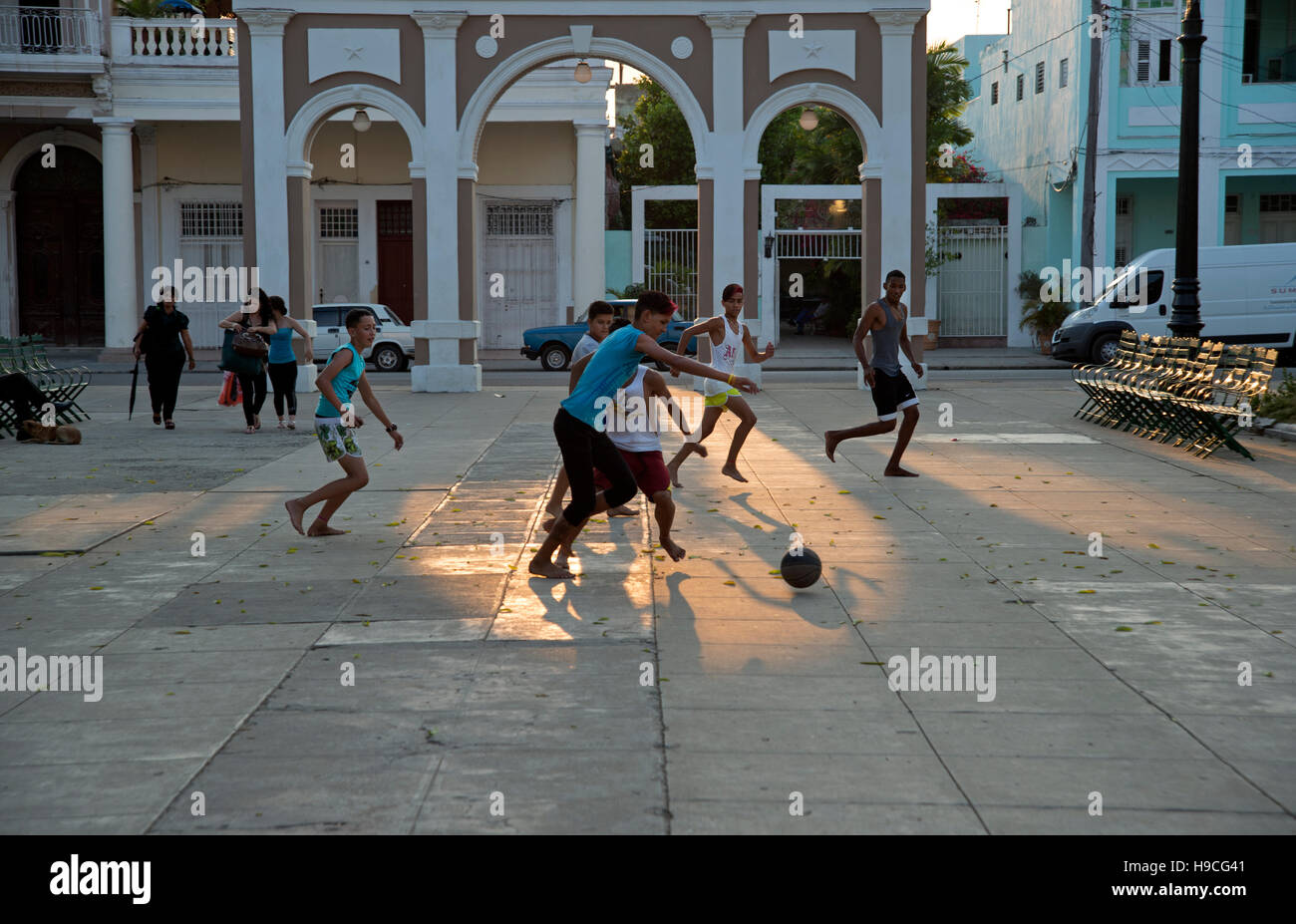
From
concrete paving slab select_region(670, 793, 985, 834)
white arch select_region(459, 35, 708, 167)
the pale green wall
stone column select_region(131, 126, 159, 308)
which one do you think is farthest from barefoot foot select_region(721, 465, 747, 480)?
stone column select_region(131, 126, 159, 308)

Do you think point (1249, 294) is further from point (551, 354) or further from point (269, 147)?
point (269, 147)

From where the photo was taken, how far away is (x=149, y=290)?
3194 cm

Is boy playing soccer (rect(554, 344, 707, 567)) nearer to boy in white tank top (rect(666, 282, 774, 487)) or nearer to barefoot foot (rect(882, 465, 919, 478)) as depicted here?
boy in white tank top (rect(666, 282, 774, 487))

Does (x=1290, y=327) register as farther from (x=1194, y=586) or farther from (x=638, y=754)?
(x=638, y=754)

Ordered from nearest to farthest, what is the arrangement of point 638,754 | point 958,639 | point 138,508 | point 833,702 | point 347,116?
1. point 638,754
2. point 833,702
3. point 958,639
4. point 138,508
5. point 347,116

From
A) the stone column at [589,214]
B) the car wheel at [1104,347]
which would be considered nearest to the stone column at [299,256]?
the stone column at [589,214]

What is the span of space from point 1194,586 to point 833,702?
317 cm

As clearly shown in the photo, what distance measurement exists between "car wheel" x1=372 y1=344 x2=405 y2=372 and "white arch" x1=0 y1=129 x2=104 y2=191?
30.2ft

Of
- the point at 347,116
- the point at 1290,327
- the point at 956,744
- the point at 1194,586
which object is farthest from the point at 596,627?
the point at 347,116

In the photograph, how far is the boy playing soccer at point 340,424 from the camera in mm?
9180

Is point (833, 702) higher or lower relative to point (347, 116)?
lower

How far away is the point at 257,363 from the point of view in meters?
15.9

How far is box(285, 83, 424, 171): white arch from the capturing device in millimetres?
21891
